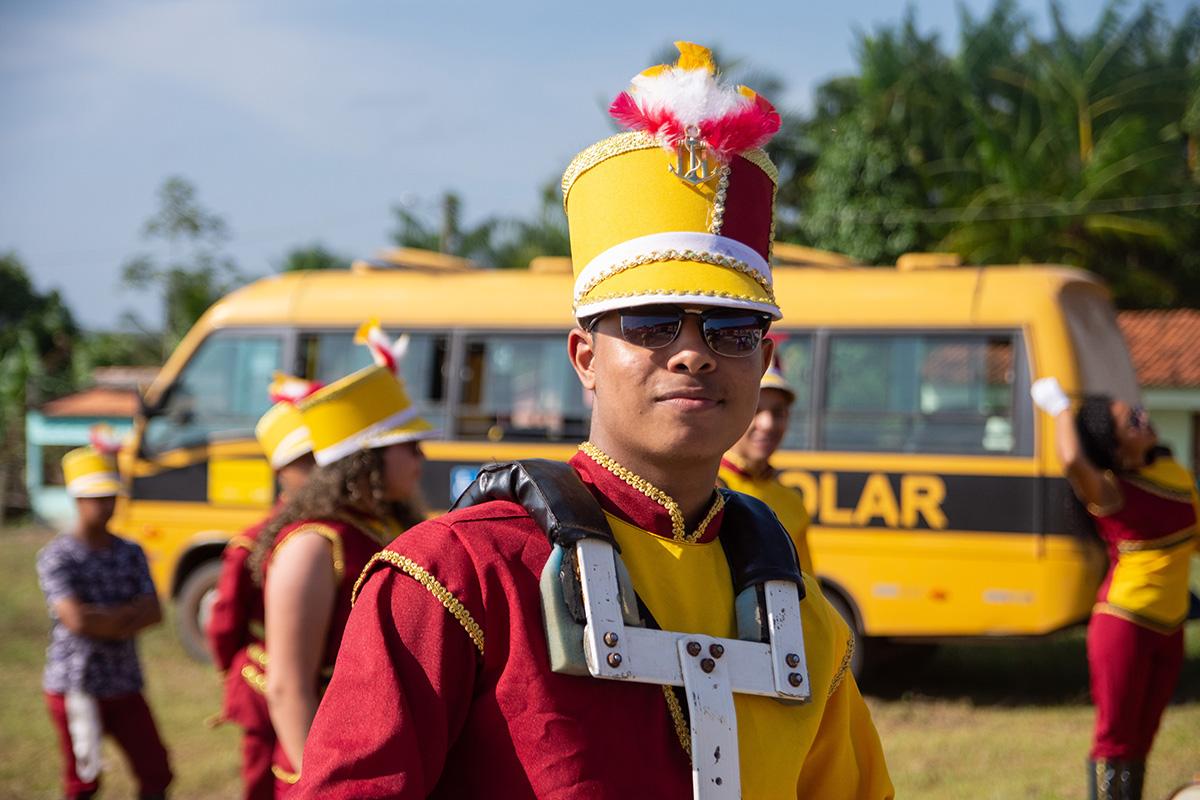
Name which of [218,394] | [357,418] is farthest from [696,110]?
[218,394]

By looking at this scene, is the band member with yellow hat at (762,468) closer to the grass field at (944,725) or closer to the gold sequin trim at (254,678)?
the gold sequin trim at (254,678)

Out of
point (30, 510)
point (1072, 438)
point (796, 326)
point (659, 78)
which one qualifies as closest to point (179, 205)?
point (30, 510)

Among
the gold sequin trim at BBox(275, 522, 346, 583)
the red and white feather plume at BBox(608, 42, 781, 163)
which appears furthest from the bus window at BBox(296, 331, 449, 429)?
the red and white feather plume at BBox(608, 42, 781, 163)

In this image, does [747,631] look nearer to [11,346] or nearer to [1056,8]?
[1056,8]

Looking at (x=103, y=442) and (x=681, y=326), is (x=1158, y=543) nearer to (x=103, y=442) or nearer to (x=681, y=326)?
(x=681, y=326)

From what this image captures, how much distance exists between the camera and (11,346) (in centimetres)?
3288

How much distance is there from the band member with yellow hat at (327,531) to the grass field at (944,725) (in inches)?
152

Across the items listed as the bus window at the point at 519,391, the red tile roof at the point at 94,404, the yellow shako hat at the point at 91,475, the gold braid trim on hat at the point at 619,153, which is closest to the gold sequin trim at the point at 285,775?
the gold braid trim on hat at the point at 619,153

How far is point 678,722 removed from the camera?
1.77 metres

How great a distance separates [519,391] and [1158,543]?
5371 mm

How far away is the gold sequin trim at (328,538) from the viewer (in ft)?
11.8

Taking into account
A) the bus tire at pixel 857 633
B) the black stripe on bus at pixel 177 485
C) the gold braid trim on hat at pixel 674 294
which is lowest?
the bus tire at pixel 857 633

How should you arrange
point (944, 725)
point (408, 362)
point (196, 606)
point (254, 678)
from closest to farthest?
point (254, 678) < point (944, 725) < point (408, 362) < point (196, 606)

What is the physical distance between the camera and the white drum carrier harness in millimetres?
1703
